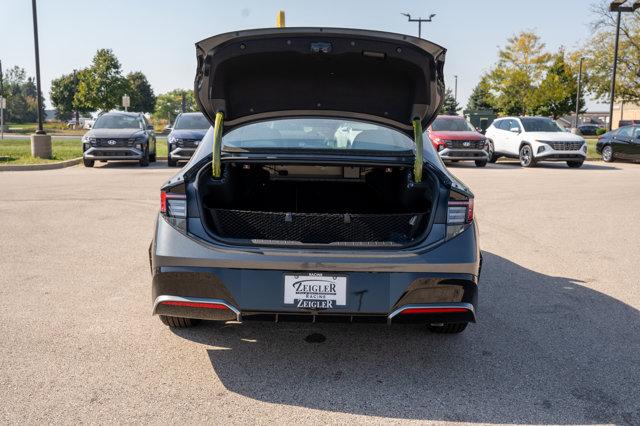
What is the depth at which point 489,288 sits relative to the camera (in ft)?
16.4

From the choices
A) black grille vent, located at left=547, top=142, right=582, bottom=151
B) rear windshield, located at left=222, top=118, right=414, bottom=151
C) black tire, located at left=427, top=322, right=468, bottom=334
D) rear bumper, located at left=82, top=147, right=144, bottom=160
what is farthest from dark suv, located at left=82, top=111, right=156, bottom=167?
black tire, located at left=427, top=322, right=468, bottom=334

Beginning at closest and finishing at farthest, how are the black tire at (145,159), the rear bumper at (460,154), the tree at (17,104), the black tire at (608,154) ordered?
1. the black tire at (145,159)
2. the rear bumper at (460,154)
3. the black tire at (608,154)
4. the tree at (17,104)

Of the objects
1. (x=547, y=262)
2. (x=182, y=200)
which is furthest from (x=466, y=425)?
(x=547, y=262)

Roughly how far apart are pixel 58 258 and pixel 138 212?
296 centimetres

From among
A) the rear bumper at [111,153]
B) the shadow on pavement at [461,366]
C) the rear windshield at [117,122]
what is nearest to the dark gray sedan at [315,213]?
the shadow on pavement at [461,366]

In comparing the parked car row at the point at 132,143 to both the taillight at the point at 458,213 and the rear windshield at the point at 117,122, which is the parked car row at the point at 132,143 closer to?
the rear windshield at the point at 117,122

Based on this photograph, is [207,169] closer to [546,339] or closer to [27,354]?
[27,354]

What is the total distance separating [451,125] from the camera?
19.3 metres

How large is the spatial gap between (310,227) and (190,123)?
15.3 meters

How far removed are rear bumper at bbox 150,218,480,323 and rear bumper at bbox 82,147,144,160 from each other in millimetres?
14828

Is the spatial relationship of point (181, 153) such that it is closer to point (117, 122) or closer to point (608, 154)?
point (117, 122)

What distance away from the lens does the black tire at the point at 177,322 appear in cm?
377

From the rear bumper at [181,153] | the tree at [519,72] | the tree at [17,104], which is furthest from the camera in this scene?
the tree at [17,104]

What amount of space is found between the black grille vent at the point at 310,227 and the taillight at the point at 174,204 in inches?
6.8
